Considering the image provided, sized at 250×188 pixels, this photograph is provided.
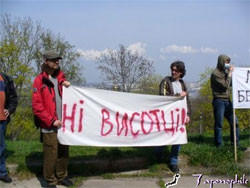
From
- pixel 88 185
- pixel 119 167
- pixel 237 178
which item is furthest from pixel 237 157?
pixel 88 185

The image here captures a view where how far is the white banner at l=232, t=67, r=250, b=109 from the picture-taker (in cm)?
603

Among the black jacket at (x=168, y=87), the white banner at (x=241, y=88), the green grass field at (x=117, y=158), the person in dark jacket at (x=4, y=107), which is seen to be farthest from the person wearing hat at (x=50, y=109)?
the white banner at (x=241, y=88)

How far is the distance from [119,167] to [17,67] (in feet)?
54.1

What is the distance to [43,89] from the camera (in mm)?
4293

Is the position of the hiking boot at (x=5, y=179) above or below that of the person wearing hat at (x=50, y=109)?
below

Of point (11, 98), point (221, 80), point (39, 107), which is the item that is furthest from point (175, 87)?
point (11, 98)

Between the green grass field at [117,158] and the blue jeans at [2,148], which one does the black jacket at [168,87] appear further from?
the blue jeans at [2,148]

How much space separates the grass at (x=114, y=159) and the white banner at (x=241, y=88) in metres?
0.89

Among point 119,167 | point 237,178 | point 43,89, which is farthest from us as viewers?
point 119,167

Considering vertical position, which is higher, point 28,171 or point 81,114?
point 81,114

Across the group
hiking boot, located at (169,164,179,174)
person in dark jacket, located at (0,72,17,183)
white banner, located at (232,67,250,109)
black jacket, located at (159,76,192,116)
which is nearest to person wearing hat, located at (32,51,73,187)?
person in dark jacket, located at (0,72,17,183)

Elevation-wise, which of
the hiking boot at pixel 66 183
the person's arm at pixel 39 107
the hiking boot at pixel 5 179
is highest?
the person's arm at pixel 39 107

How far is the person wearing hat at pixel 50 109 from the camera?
14.0 ft

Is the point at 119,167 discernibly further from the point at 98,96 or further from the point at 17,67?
the point at 17,67
